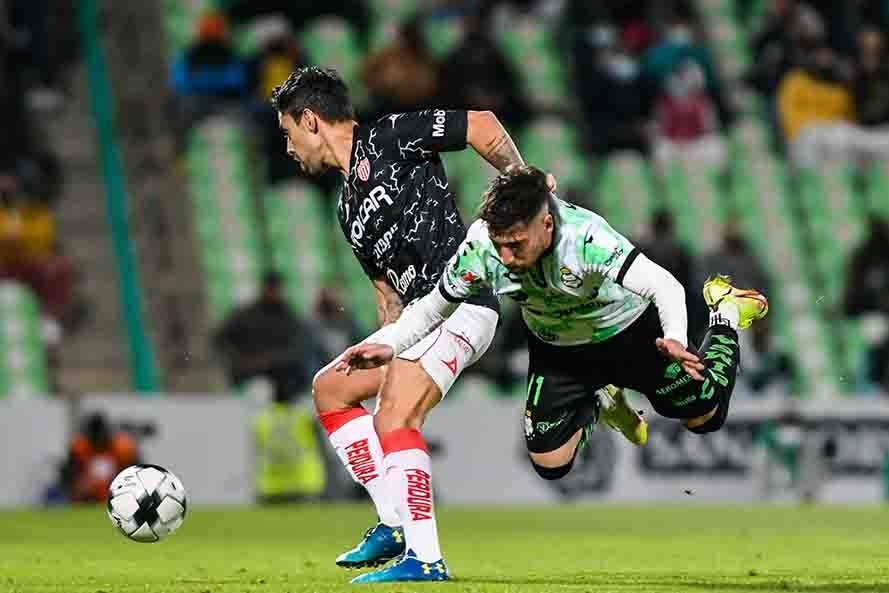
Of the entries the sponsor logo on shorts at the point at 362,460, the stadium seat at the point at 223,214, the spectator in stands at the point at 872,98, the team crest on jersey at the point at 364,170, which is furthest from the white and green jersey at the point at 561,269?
the spectator in stands at the point at 872,98

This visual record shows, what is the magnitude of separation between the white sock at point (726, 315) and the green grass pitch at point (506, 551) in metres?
1.10

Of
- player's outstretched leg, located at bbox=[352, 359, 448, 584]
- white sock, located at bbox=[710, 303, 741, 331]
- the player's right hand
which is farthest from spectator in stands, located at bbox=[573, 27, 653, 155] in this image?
the player's right hand

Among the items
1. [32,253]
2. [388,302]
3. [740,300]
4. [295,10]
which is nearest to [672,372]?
[740,300]

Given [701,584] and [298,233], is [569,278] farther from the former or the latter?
[298,233]

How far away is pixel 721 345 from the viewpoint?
28.3ft

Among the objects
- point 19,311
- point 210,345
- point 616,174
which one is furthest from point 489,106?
point 19,311

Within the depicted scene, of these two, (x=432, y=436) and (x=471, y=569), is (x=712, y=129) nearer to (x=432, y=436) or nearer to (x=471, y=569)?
(x=432, y=436)

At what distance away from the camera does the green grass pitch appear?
790 cm

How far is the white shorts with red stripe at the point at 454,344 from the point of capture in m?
8.06

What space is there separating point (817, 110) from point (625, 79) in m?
2.19

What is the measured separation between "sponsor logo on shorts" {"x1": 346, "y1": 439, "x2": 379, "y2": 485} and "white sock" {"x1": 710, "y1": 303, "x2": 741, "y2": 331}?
164 cm

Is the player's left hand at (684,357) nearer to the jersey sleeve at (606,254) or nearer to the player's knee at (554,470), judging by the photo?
the jersey sleeve at (606,254)

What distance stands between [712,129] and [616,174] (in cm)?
125

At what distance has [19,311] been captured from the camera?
1714cm
